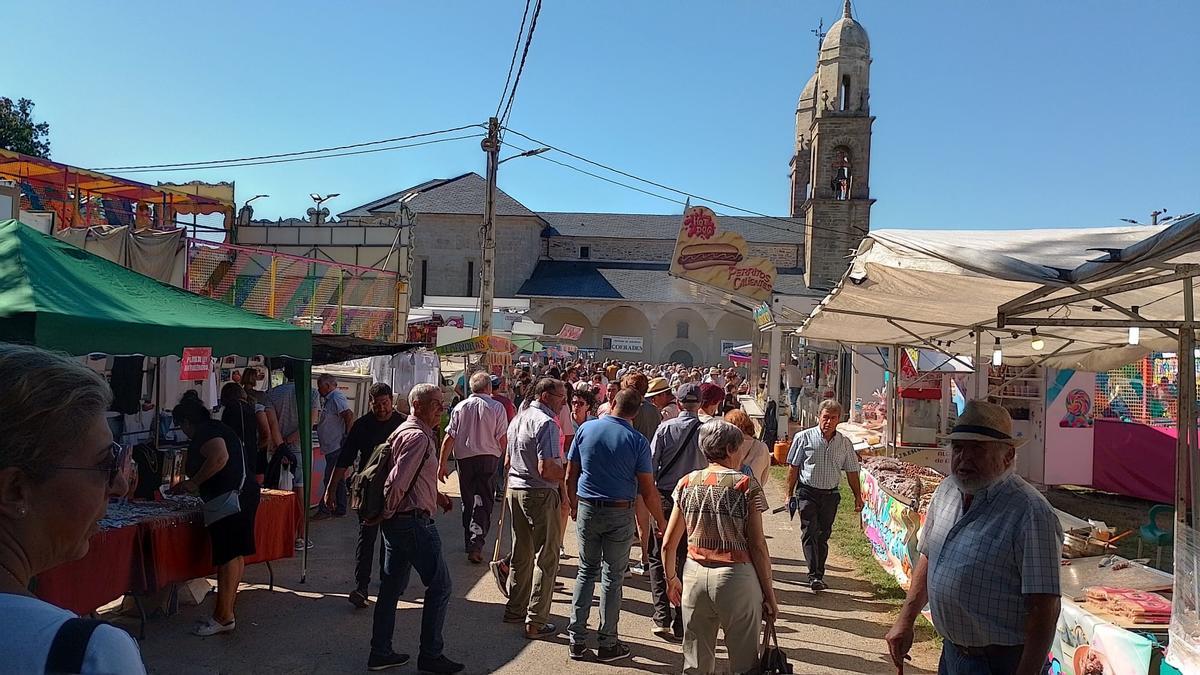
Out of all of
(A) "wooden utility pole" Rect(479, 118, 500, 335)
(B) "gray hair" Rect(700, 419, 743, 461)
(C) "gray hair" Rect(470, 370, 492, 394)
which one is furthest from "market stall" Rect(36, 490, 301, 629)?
(A) "wooden utility pole" Rect(479, 118, 500, 335)

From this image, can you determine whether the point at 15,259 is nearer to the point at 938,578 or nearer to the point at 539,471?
the point at 539,471

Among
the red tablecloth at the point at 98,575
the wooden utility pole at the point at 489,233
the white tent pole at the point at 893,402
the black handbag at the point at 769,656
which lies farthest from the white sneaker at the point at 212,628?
the wooden utility pole at the point at 489,233

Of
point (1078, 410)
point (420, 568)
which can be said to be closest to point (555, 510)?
point (420, 568)

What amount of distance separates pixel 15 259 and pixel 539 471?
338 cm

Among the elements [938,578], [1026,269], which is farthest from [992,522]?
[1026,269]

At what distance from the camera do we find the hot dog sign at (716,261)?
853 inches

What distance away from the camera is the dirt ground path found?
Result: 204 inches

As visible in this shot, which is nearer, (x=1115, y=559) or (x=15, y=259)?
(x=15, y=259)

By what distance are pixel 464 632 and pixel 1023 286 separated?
4.50 m

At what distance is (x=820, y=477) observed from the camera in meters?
6.97

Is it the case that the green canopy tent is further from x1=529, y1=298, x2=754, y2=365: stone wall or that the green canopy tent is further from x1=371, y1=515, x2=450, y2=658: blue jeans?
x1=529, y1=298, x2=754, y2=365: stone wall

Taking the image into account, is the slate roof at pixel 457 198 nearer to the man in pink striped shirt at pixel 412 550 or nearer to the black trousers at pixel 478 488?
the black trousers at pixel 478 488

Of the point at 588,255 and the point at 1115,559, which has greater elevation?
the point at 588,255

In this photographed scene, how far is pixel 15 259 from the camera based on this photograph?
15.2 ft
